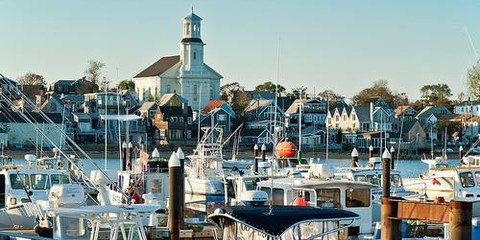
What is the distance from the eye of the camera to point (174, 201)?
22.9 m

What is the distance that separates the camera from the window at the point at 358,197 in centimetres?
2639

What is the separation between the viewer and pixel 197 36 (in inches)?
6560

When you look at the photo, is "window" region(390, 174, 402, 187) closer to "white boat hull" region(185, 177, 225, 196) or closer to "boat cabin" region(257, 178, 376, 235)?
"white boat hull" region(185, 177, 225, 196)

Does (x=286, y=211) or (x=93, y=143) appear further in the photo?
(x=93, y=143)

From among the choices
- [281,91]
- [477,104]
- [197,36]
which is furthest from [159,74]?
[477,104]

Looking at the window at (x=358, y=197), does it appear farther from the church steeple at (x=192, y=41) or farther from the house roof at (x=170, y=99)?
the church steeple at (x=192, y=41)

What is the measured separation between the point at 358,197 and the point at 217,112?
113 metres

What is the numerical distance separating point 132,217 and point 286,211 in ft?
9.47

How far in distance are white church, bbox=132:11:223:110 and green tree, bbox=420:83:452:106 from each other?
42.7 metres

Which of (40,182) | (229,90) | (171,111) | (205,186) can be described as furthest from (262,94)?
(40,182)

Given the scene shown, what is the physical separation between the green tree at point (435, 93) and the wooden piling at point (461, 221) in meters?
173

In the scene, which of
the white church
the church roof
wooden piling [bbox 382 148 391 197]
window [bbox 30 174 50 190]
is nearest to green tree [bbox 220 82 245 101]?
the white church

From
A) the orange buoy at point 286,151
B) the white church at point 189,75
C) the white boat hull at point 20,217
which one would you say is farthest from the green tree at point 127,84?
the white boat hull at point 20,217

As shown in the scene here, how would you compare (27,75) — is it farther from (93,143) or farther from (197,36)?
(93,143)
